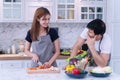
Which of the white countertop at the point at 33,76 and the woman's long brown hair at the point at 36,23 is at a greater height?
the woman's long brown hair at the point at 36,23

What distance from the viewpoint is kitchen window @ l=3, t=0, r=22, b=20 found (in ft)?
14.9

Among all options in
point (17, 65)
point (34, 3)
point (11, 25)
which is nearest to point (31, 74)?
point (17, 65)

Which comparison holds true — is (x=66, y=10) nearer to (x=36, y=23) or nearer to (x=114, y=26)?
(x=114, y=26)

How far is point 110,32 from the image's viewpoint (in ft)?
15.2

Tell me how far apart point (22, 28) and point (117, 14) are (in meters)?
1.72

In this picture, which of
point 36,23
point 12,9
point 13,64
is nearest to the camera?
point 36,23

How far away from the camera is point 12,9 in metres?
Answer: 4.57

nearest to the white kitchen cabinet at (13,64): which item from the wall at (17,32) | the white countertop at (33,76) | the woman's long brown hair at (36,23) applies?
the wall at (17,32)

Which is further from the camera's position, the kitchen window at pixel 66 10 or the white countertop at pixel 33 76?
the kitchen window at pixel 66 10

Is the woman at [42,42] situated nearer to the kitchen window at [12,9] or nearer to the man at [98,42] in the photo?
the man at [98,42]

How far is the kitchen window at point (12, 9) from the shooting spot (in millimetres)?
4547

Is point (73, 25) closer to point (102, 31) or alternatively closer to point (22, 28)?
point (22, 28)

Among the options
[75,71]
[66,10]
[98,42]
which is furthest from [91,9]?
[75,71]

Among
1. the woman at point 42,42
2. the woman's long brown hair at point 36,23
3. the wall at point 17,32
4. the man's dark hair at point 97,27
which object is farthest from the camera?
the wall at point 17,32
